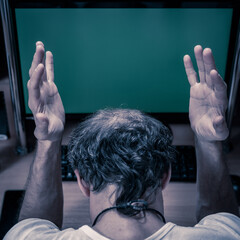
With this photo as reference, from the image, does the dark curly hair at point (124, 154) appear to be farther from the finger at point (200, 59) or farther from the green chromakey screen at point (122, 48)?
the green chromakey screen at point (122, 48)

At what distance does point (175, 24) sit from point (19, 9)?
1.65 ft

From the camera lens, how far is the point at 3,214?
1.01 m

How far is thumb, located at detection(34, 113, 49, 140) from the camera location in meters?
0.81

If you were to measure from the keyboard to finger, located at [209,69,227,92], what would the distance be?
0.40 m

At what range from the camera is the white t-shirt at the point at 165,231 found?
2.26ft

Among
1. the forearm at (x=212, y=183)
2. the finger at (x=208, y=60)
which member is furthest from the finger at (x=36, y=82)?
the forearm at (x=212, y=183)

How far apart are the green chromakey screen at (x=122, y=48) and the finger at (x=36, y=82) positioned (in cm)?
32

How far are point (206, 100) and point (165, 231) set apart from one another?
0.40 m

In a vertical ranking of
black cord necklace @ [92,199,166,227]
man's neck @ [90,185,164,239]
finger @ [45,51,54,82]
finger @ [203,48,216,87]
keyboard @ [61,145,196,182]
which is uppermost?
finger @ [203,48,216,87]

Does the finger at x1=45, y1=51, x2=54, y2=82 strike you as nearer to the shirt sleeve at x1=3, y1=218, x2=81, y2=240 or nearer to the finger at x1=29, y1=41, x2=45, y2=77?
the finger at x1=29, y1=41, x2=45, y2=77

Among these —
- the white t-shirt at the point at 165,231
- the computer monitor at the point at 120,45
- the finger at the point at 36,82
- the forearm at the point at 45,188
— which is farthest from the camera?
the computer monitor at the point at 120,45

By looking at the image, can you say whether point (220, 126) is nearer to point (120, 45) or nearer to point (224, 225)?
point (224, 225)

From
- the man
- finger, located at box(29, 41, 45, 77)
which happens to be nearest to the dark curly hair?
the man
